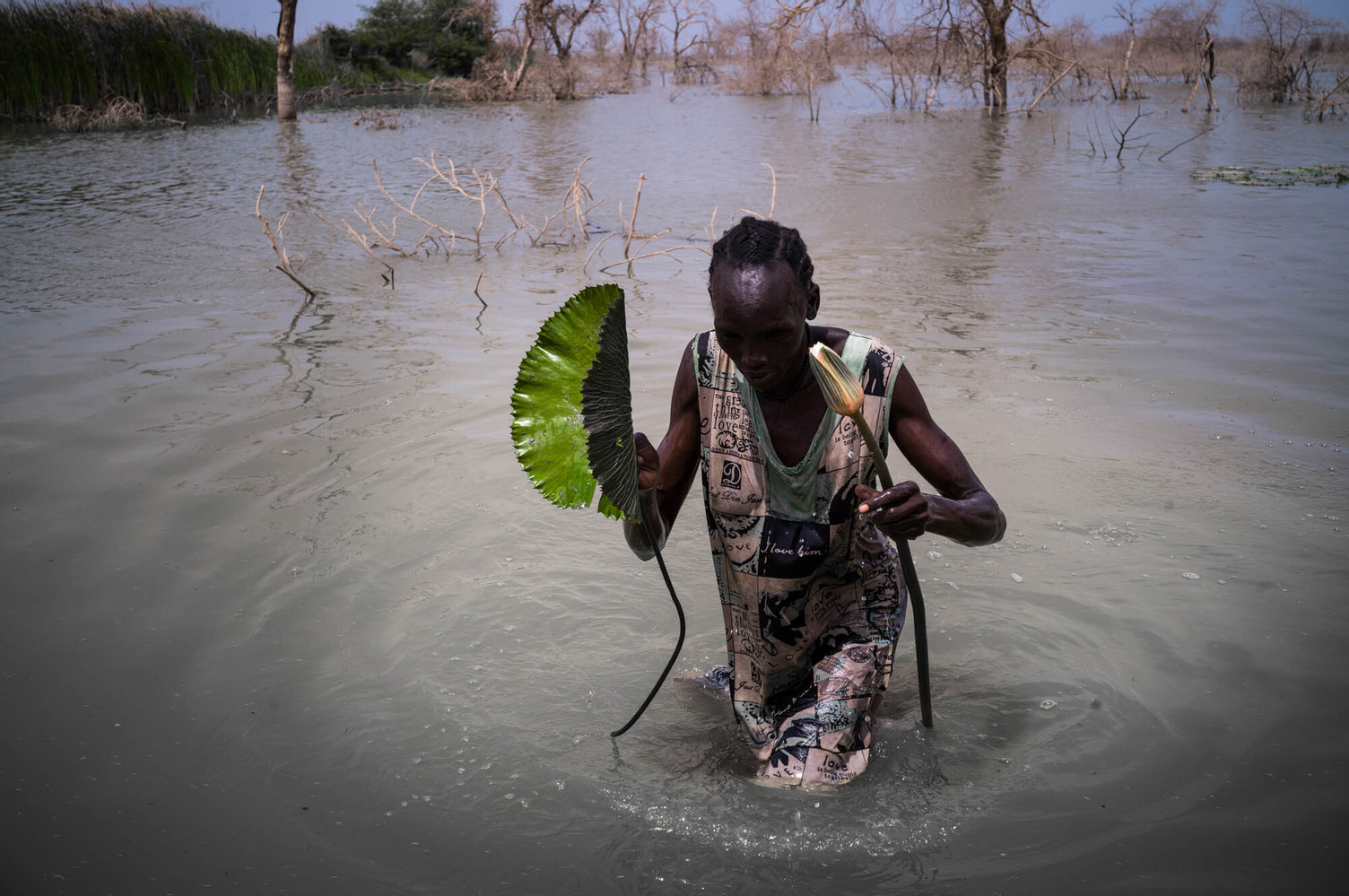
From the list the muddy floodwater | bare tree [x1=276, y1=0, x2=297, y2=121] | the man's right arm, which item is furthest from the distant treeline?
the man's right arm

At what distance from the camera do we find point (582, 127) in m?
20.5

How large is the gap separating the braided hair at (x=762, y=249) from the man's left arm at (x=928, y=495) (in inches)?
14.4

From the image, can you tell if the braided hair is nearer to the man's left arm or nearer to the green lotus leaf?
the green lotus leaf

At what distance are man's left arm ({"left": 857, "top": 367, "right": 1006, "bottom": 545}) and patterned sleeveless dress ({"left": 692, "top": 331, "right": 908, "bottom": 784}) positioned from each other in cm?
5

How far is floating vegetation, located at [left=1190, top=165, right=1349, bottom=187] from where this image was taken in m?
11.0

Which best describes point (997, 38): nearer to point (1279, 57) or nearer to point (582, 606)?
point (1279, 57)

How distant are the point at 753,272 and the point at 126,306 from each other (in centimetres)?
612

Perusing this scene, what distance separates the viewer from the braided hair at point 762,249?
1918 millimetres

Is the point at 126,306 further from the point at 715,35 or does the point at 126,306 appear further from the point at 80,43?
the point at 715,35

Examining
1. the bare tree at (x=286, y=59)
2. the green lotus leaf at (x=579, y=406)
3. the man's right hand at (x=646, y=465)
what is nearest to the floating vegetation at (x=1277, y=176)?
the man's right hand at (x=646, y=465)

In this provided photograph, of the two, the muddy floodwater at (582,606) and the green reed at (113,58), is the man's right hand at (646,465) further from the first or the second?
the green reed at (113,58)

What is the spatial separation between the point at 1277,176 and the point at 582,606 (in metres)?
11.3

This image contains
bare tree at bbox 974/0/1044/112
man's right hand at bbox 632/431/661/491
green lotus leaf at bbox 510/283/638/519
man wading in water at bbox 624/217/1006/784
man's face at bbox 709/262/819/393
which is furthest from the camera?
bare tree at bbox 974/0/1044/112

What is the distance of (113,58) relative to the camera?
1966cm
